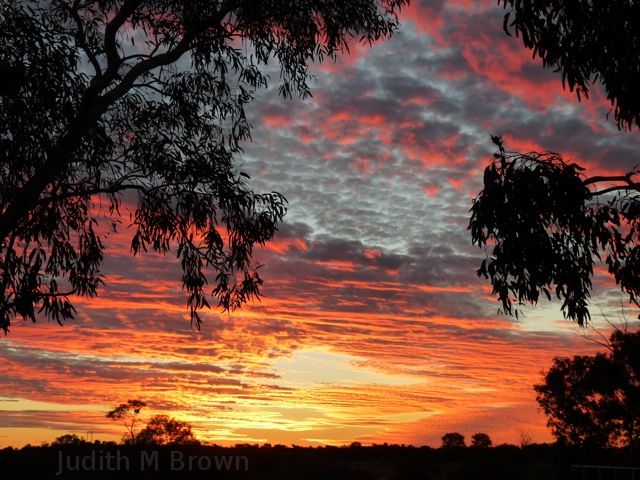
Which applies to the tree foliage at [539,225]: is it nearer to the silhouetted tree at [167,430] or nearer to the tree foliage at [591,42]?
the tree foliage at [591,42]

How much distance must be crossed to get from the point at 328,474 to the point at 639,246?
8.78 metres

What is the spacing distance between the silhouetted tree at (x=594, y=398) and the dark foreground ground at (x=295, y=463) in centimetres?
1363

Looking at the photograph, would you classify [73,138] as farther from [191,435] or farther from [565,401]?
[565,401]

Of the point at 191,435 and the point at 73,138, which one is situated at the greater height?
the point at 73,138

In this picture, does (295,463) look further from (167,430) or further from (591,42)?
(167,430)

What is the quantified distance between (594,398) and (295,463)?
778 inches

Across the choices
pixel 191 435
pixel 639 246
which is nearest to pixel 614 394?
pixel 191 435

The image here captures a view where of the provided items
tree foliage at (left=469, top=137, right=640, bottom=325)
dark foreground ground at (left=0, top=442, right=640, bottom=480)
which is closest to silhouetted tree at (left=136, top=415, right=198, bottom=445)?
dark foreground ground at (left=0, top=442, right=640, bottom=480)

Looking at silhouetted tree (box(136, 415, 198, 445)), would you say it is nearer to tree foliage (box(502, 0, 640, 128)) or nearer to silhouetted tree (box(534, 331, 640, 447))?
silhouetted tree (box(534, 331, 640, 447))

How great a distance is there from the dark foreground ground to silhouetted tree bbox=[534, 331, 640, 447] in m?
13.6

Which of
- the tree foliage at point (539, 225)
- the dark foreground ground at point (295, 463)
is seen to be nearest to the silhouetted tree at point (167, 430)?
the dark foreground ground at point (295, 463)

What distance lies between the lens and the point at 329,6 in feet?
44.1

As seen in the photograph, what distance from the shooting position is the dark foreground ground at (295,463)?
50.4ft

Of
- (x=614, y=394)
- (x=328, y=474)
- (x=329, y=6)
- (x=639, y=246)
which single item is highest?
(x=329, y=6)
